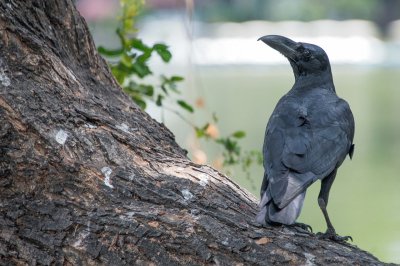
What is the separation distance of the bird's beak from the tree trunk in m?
0.76

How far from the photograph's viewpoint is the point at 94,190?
3.63m

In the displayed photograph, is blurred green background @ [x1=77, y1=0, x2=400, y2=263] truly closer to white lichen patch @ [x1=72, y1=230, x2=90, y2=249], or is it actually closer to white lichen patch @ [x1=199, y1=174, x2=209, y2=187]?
white lichen patch @ [x1=199, y1=174, x2=209, y2=187]

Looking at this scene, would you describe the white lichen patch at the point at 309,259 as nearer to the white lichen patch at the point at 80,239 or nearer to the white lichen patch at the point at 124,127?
the white lichen patch at the point at 80,239

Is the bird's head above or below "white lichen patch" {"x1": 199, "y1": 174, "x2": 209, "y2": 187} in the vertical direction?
above

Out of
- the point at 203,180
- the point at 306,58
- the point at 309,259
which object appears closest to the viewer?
the point at 309,259

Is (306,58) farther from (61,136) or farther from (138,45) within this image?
(61,136)

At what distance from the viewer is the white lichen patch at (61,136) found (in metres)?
3.69

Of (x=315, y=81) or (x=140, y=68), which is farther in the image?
(x=140, y=68)

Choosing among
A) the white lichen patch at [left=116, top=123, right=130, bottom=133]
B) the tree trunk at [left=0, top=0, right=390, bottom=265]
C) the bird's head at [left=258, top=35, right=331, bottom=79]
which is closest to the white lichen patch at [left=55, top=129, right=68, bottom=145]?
the tree trunk at [left=0, top=0, right=390, bottom=265]

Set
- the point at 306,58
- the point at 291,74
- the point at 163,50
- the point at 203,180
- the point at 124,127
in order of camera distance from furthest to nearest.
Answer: the point at 291,74
the point at 163,50
the point at 306,58
the point at 124,127
the point at 203,180

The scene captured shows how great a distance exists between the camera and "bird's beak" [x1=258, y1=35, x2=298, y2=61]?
4461 millimetres

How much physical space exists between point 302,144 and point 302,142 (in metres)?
0.02

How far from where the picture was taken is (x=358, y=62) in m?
25.0

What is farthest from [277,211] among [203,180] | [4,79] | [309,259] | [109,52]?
[109,52]
